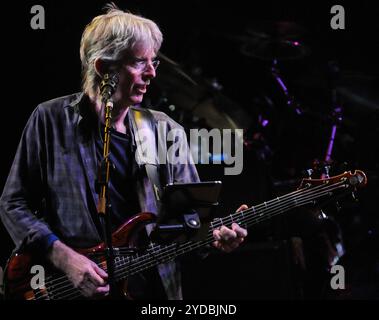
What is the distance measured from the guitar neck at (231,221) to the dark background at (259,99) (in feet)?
0.60

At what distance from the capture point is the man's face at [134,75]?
2.60 m

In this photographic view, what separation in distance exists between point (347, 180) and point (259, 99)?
137 inches

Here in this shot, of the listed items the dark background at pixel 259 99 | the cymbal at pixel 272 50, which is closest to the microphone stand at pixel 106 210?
the dark background at pixel 259 99

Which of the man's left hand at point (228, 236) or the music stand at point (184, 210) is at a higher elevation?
the music stand at point (184, 210)

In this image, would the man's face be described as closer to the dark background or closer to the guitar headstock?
the guitar headstock

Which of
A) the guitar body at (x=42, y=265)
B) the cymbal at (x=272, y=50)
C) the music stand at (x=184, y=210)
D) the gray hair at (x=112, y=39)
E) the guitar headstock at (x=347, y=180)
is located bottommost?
the guitar body at (x=42, y=265)

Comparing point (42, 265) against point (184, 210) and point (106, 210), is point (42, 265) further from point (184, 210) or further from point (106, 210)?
point (184, 210)

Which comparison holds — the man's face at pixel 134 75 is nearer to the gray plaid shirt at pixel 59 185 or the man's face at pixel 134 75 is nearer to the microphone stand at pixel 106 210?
the gray plaid shirt at pixel 59 185

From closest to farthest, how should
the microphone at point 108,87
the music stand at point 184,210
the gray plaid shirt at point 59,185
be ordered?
the music stand at point 184,210
the microphone at point 108,87
the gray plaid shirt at point 59,185

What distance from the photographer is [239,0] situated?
5.31 metres

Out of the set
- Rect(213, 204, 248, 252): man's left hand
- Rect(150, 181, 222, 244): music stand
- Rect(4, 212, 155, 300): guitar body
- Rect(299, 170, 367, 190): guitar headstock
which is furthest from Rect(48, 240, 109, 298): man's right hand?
Rect(299, 170, 367, 190): guitar headstock

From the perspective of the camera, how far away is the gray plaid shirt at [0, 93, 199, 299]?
7.91 feet

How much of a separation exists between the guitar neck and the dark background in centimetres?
18
